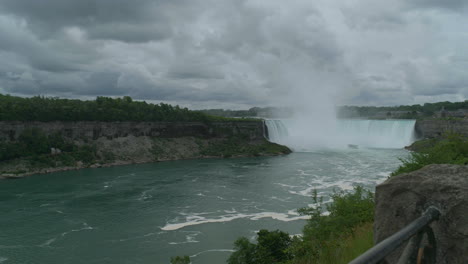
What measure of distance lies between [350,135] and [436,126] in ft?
54.3

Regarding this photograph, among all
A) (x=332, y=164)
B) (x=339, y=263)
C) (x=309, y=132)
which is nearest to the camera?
(x=339, y=263)

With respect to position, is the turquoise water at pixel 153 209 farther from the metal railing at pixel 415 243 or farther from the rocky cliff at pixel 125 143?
the metal railing at pixel 415 243

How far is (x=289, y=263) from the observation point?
1046cm

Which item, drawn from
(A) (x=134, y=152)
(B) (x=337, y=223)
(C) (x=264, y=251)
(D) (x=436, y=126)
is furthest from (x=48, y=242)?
(D) (x=436, y=126)

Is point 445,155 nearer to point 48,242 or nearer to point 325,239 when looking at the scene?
point 325,239

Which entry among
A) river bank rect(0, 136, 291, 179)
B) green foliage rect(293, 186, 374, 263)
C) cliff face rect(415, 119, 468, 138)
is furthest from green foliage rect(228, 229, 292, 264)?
cliff face rect(415, 119, 468, 138)

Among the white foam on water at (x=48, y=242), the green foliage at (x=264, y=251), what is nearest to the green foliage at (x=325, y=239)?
the green foliage at (x=264, y=251)

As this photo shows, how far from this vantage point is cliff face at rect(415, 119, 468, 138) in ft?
172

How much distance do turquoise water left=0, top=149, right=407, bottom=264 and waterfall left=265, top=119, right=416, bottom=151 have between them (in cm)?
2430

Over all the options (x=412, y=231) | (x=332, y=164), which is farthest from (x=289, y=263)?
(x=332, y=164)

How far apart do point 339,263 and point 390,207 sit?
2379 mm

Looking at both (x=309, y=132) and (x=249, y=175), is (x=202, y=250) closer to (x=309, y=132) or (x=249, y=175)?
(x=249, y=175)

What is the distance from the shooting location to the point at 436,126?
56781 mm

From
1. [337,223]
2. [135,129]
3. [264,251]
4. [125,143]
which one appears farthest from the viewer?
[135,129]
